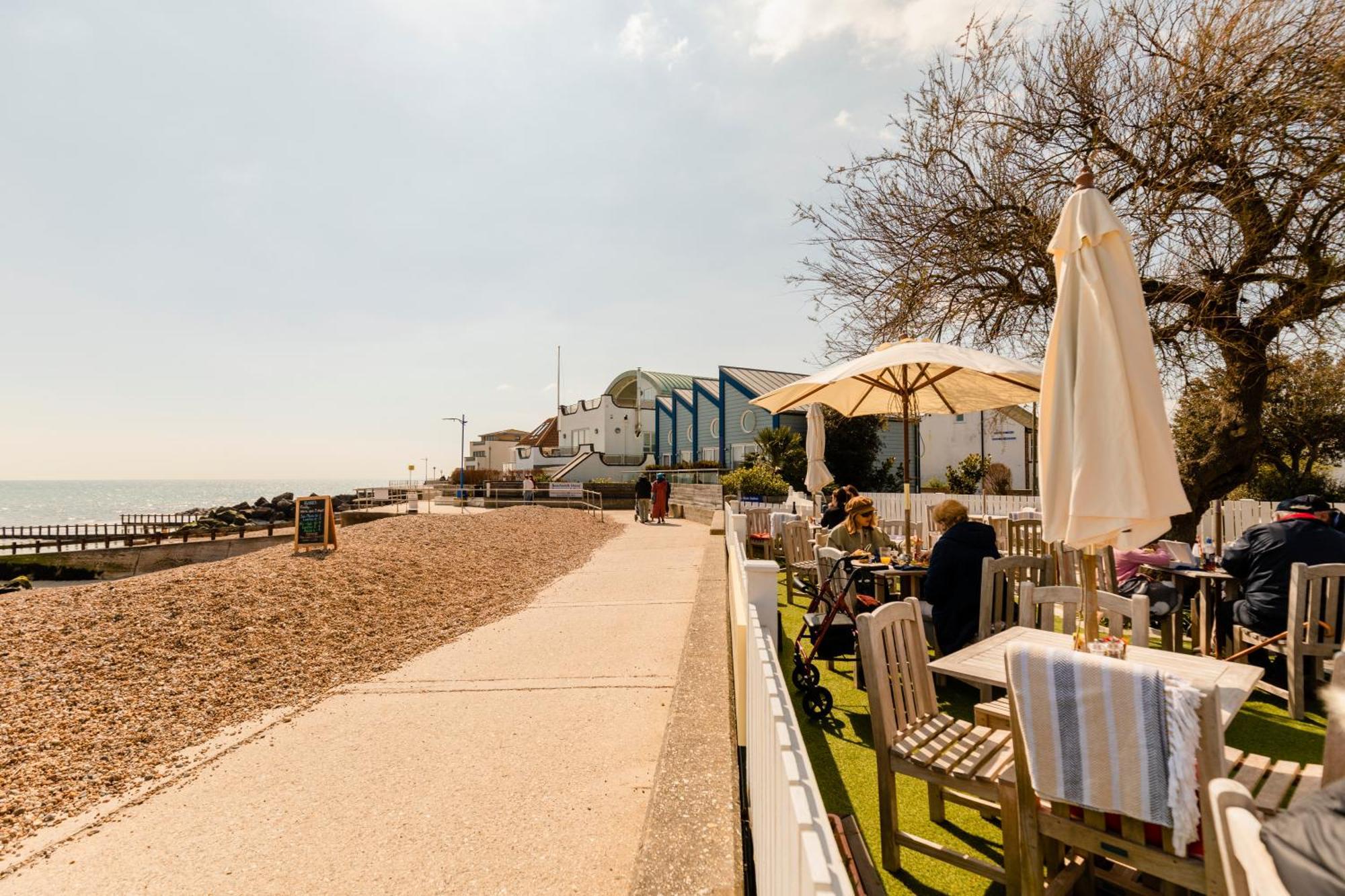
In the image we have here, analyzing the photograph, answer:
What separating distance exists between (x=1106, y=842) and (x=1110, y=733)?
0.46m

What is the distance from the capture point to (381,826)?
3.75 metres

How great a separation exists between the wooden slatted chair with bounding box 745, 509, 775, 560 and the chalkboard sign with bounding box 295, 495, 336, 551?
819 cm

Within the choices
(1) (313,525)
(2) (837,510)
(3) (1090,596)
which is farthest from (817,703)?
(1) (313,525)

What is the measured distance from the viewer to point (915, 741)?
119 inches

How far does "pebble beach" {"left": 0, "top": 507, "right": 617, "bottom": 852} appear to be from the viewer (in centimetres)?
491

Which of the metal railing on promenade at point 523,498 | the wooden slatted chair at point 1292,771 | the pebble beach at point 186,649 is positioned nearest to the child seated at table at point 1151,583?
the wooden slatted chair at point 1292,771

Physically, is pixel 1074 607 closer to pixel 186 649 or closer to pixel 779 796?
pixel 779 796

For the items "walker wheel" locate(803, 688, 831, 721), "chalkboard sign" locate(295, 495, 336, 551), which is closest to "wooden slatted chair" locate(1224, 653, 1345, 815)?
"walker wheel" locate(803, 688, 831, 721)

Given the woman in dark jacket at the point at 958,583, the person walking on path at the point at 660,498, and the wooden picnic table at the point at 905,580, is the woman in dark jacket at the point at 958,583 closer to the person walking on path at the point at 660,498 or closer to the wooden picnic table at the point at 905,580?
the wooden picnic table at the point at 905,580

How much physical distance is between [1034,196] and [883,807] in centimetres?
887

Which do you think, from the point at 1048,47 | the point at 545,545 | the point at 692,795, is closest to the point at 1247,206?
the point at 1048,47

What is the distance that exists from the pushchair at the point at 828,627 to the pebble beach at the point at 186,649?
14.8ft

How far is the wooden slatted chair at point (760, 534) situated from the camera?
38.1 feet

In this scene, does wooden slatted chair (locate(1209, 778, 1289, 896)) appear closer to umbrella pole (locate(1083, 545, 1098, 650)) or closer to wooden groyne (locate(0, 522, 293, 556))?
umbrella pole (locate(1083, 545, 1098, 650))
